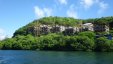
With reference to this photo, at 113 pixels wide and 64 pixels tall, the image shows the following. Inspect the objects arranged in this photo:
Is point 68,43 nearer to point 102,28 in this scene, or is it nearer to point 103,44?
point 103,44

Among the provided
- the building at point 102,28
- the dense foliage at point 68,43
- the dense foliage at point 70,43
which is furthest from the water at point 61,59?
the building at point 102,28

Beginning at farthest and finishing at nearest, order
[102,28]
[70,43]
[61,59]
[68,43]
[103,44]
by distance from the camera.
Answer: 1. [102,28]
2. [68,43]
3. [70,43]
4. [103,44]
5. [61,59]

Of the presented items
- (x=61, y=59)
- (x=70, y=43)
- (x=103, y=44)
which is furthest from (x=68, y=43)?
(x=61, y=59)

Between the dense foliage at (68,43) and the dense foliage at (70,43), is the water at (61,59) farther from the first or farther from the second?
the dense foliage at (68,43)

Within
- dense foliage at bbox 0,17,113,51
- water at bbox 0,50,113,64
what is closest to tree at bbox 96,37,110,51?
Result: dense foliage at bbox 0,17,113,51

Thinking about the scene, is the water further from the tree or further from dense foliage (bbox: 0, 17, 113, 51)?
dense foliage (bbox: 0, 17, 113, 51)

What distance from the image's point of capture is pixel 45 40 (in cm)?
12625

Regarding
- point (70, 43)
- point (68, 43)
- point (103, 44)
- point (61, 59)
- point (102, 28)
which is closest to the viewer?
point (61, 59)

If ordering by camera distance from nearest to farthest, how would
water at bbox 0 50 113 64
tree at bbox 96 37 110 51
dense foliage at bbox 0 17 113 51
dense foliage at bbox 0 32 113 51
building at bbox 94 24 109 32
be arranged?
water at bbox 0 50 113 64
tree at bbox 96 37 110 51
dense foliage at bbox 0 32 113 51
dense foliage at bbox 0 17 113 51
building at bbox 94 24 109 32

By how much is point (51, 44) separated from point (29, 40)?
2214cm

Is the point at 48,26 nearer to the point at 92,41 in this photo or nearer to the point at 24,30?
the point at 24,30

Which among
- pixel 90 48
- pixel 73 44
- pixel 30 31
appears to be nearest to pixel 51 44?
pixel 73 44

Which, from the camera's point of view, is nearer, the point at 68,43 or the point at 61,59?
the point at 61,59

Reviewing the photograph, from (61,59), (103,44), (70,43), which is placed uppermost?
(70,43)
